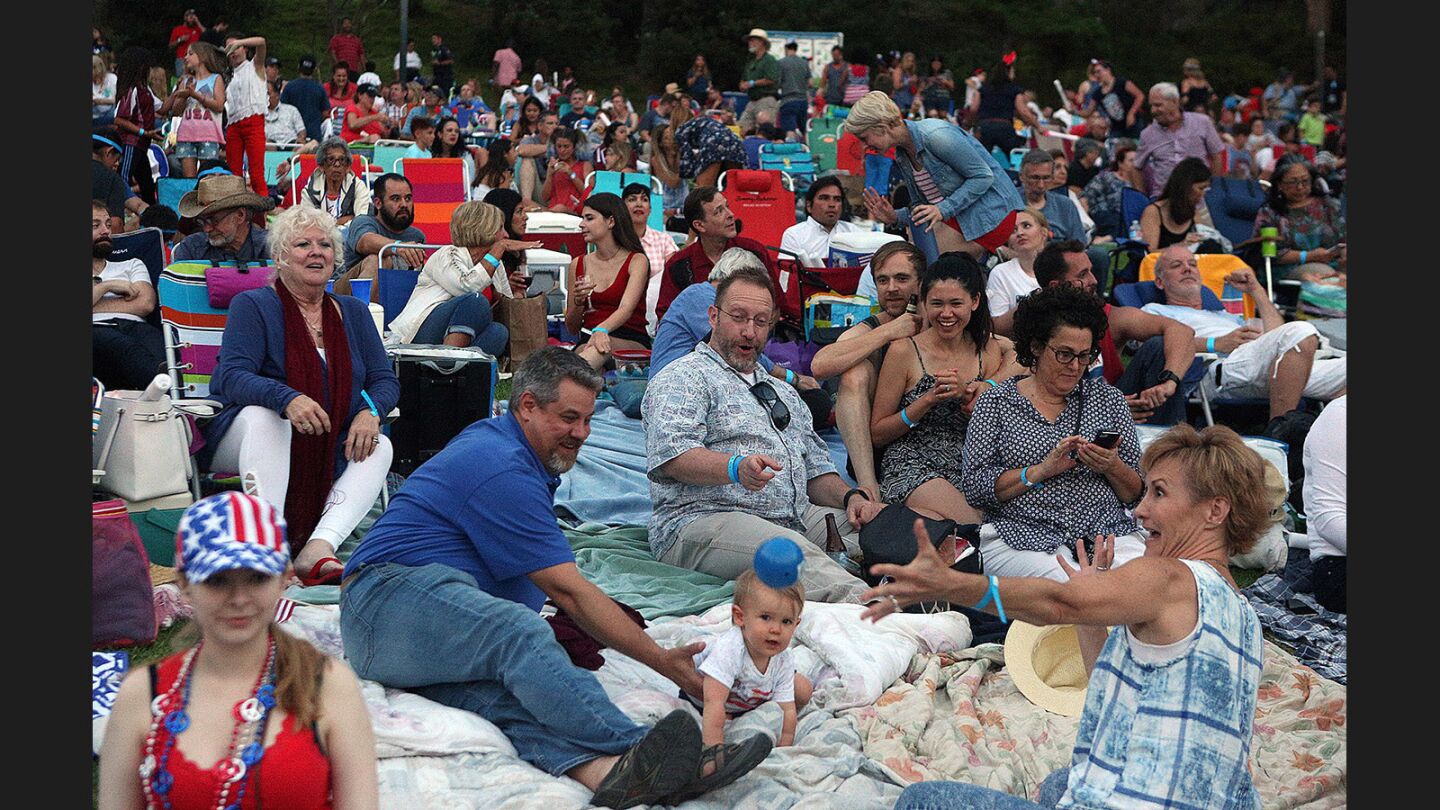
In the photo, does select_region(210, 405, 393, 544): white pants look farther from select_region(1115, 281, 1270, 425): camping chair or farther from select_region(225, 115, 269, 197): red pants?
select_region(225, 115, 269, 197): red pants

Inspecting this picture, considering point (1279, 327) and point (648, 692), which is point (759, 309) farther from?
point (1279, 327)

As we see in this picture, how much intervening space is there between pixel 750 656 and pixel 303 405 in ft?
6.60

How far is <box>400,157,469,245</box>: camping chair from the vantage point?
1056 cm

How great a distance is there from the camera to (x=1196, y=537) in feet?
10.4

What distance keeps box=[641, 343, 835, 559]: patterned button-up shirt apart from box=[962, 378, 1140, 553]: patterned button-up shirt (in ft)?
2.20

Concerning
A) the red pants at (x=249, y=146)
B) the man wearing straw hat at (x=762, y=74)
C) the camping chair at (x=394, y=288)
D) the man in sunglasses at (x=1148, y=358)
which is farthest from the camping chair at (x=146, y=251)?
the man wearing straw hat at (x=762, y=74)

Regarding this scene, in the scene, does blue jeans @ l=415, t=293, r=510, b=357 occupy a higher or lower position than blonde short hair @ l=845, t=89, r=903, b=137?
lower

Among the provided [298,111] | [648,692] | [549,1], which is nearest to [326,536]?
[648,692]

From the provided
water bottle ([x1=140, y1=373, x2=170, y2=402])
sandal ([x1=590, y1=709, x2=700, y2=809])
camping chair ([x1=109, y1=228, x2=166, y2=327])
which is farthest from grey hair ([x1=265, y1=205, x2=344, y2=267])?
sandal ([x1=590, y1=709, x2=700, y2=809])

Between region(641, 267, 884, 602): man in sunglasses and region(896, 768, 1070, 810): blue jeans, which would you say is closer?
region(896, 768, 1070, 810): blue jeans

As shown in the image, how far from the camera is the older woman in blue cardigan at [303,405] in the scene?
5.24 m

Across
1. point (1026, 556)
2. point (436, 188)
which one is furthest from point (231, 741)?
point (436, 188)

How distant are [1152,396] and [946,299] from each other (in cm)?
149

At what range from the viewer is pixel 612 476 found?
6.58 metres
